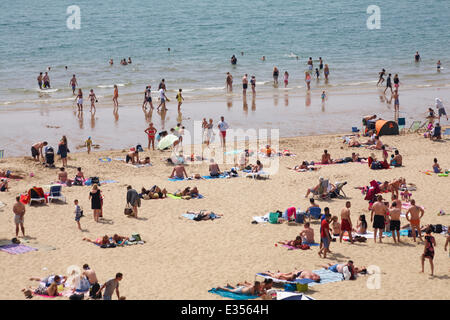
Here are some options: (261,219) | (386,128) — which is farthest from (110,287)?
(386,128)

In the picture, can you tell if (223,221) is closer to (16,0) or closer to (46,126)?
(46,126)

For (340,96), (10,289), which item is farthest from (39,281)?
(340,96)

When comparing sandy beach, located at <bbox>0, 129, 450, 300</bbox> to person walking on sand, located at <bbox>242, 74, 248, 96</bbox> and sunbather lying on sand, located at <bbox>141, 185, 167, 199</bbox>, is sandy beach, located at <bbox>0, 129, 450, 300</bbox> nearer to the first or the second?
sunbather lying on sand, located at <bbox>141, 185, 167, 199</bbox>

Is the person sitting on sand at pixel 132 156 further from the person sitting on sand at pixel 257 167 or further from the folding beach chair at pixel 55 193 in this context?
the folding beach chair at pixel 55 193

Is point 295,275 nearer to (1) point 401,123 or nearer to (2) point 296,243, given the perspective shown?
(2) point 296,243

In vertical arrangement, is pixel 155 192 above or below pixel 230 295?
above

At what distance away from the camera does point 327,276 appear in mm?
12609

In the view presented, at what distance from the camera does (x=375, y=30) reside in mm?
64438

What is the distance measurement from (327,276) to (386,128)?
13.2 metres

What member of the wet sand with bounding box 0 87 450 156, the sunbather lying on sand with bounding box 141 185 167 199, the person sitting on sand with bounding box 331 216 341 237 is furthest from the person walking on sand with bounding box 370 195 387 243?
the wet sand with bounding box 0 87 450 156

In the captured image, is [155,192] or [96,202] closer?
[96,202]

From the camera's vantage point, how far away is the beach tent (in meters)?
24.7

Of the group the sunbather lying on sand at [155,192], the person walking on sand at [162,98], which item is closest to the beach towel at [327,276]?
the sunbather lying on sand at [155,192]

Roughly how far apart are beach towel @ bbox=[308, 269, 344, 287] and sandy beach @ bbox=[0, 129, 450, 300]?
211 millimetres
